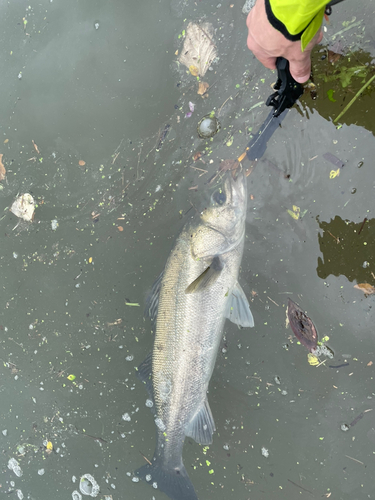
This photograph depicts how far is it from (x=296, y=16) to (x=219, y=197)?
55.3 inches

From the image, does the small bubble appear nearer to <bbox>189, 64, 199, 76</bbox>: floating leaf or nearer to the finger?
the finger

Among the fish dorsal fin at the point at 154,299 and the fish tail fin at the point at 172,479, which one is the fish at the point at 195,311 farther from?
the fish tail fin at the point at 172,479

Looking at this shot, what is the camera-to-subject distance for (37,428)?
377 centimetres

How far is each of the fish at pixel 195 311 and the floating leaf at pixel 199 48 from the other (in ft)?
3.74

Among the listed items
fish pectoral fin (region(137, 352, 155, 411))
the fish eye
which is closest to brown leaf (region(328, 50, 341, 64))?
the fish eye

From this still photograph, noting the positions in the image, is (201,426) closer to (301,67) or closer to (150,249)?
(150,249)

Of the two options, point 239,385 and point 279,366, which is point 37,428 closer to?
point 239,385

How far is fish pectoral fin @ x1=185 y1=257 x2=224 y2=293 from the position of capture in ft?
9.04

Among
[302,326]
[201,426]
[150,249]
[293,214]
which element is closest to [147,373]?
[201,426]

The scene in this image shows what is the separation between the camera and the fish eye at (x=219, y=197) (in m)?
2.80

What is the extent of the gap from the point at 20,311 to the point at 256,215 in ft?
9.72

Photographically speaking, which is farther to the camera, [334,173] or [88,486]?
[88,486]

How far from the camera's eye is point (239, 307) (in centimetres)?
296

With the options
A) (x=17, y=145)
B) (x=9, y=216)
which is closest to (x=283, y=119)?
(x=17, y=145)
